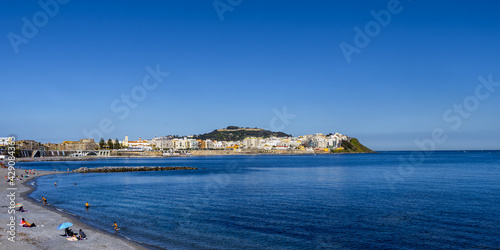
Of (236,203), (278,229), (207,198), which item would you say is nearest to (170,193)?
(207,198)

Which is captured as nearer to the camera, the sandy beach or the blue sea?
the sandy beach

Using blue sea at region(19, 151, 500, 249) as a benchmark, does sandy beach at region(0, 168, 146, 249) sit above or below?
above

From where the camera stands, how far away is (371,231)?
68.6 ft

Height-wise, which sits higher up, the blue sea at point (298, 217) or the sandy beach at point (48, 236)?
the sandy beach at point (48, 236)

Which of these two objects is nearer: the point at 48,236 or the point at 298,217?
the point at 48,236

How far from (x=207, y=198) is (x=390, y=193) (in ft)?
60.1

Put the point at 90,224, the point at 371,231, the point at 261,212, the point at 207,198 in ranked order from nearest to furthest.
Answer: the point at 371,231 < the point at 90,224 < the point at 261,212 < the point at 207,198

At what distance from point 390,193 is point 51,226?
98.6ft

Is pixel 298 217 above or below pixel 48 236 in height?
below

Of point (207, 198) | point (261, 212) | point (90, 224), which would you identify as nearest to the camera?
point (90, 224)

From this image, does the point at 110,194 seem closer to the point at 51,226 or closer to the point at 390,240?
the point at 51,226

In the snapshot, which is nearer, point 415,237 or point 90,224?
point 415,237

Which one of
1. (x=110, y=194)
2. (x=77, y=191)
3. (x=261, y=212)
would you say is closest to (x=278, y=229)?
(x=261, y=212)

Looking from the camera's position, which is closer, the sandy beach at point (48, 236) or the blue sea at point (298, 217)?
the sandy beach at point (48, 236)
